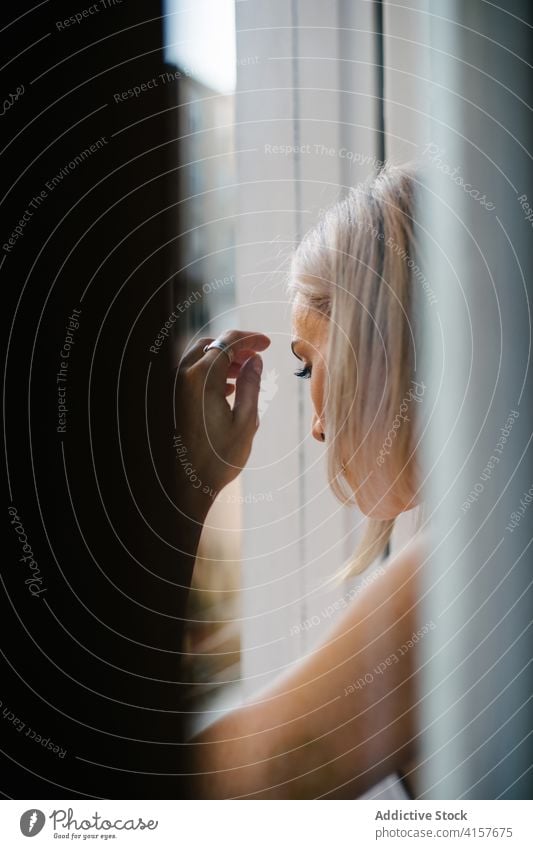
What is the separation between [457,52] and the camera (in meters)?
0.46

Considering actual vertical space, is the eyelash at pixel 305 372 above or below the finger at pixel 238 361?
below

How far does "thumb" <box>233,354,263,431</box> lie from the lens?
46 centimetres

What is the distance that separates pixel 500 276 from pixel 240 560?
26cm

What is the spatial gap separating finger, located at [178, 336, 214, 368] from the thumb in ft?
0.10

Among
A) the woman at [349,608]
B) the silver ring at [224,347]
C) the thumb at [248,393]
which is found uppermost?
the silver ring at [224,347]

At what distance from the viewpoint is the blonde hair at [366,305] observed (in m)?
0.46

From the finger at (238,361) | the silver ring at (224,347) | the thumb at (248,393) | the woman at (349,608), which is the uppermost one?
the silver ring at (224,347)

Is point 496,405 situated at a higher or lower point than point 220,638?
higher

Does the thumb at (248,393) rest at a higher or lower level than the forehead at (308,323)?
→ lower

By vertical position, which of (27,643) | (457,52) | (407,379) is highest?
(457,52)

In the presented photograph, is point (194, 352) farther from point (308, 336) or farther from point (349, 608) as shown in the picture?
point (349, 608)

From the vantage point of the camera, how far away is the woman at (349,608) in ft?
1.53
